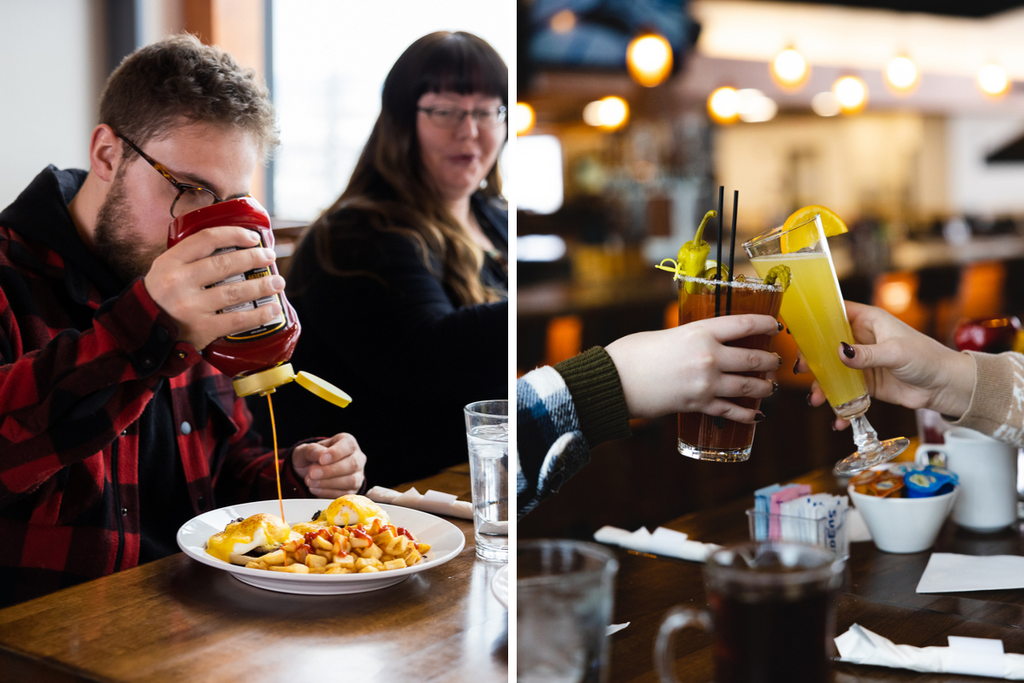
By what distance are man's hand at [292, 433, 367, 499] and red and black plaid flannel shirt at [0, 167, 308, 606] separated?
4 centimetres

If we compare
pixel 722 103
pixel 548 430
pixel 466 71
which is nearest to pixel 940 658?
pixel 548 430

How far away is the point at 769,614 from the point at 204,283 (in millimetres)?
737

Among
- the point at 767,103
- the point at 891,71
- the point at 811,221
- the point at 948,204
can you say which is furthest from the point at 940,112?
the point at 811,221

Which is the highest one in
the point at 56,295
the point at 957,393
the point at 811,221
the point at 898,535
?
the point at 811,221

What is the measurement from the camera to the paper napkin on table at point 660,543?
1.12 m

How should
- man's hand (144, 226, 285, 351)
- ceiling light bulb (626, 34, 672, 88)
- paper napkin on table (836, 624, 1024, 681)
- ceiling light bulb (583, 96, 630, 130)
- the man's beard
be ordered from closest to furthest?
paper napkin on table (836, 624, 1024, 681), man's hand (144, 226, 285, 351), the man's beard, ceiling light bulb (626, 34, 672, 88), ceiling light bulb (583, 96, 630, 130)

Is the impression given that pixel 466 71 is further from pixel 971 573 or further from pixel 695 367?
pixel 971 573

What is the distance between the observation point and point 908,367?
1.18 metres

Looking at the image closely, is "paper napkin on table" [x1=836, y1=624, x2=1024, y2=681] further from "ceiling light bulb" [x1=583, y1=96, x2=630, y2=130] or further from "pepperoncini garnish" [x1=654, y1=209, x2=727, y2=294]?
"ceiling light bulb" [x1=583, y1=96, x2=630, y2=130]

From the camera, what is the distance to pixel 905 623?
929 millimetres

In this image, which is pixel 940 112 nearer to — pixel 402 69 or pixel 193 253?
pixel 402 69

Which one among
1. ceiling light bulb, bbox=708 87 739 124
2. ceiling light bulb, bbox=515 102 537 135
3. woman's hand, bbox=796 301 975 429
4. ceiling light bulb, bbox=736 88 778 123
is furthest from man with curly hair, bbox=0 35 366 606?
ceiling light bulb, bbox=736 88 778 123

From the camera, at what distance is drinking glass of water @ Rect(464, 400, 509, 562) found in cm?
111

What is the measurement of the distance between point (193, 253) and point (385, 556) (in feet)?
1.34
